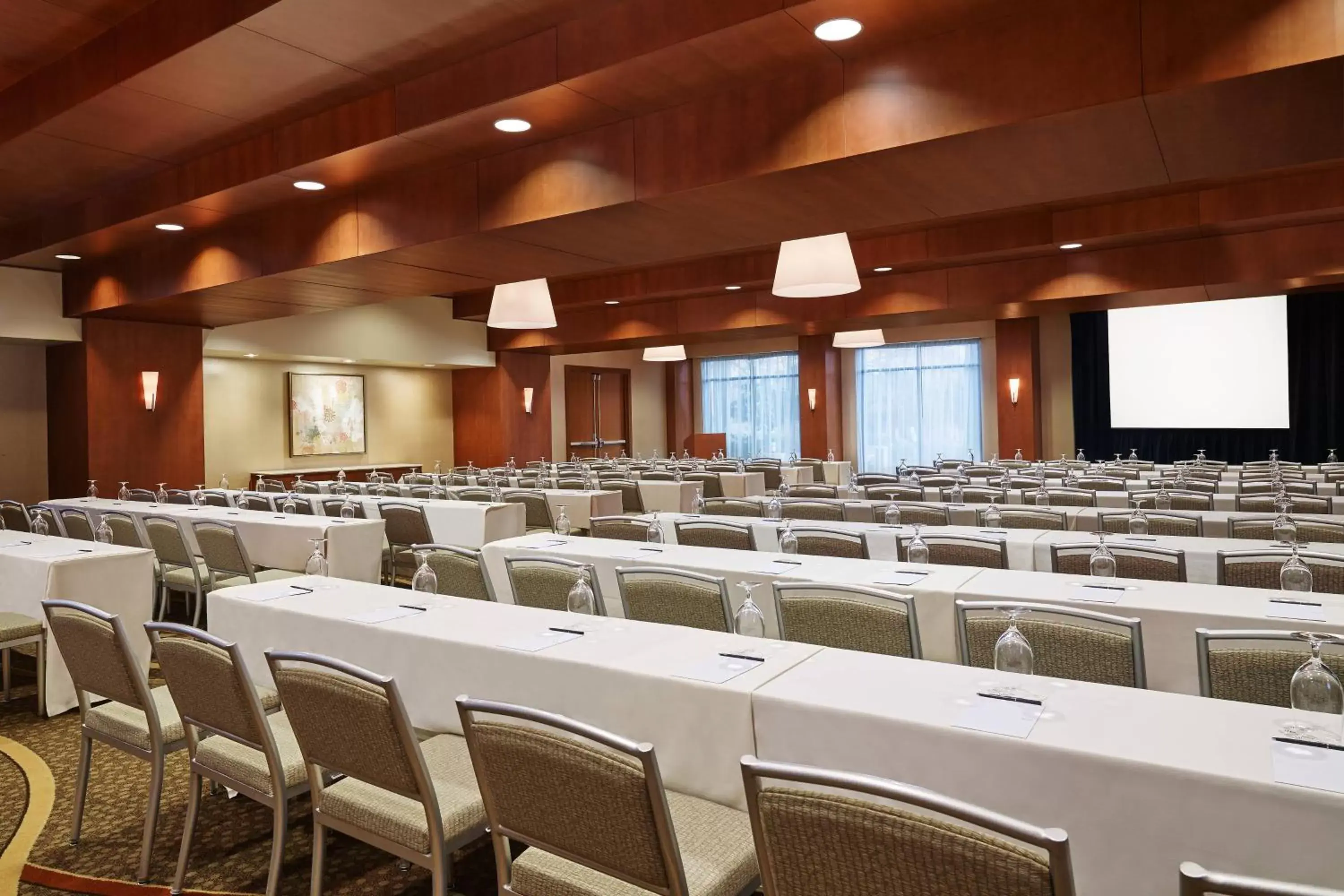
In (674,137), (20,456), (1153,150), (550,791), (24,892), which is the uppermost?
(674,137)

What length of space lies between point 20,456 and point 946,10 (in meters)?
12.7

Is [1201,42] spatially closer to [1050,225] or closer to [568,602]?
[568,602]

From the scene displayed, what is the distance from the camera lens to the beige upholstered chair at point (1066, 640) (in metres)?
2.73

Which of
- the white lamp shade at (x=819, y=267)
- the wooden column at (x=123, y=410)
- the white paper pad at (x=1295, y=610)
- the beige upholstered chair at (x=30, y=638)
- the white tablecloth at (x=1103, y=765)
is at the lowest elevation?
the beige upholstered chair at (x=30, y=638)

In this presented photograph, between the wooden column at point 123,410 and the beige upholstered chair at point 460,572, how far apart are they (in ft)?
28.5

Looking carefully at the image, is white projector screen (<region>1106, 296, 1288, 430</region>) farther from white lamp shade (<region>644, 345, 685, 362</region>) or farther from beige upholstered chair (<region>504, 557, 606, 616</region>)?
beige upholstered chair (<region>504, 557, 606, 616</region>)

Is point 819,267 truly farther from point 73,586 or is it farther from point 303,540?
point 73,586

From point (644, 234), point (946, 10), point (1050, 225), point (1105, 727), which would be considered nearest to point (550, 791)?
point (1105, 727)

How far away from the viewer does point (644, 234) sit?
22.3 feet

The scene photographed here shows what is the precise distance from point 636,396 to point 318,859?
2027 centimetres

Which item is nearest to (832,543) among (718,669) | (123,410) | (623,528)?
(623,528)

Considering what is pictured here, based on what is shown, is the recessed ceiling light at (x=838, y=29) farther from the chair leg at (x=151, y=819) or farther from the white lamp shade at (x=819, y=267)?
the chair leg at (x=151, y=819)

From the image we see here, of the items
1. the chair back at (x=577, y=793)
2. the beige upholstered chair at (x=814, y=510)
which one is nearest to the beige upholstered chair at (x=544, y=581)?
the chair back at (x=577, y=793)

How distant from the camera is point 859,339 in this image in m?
17.3
